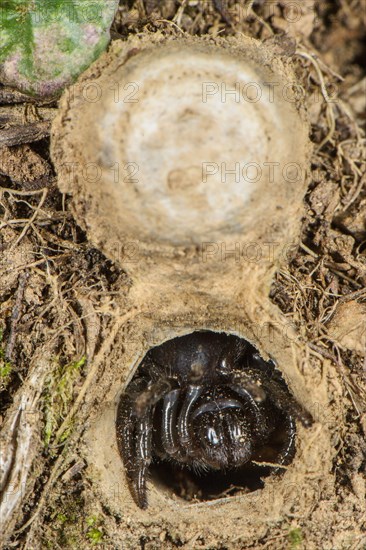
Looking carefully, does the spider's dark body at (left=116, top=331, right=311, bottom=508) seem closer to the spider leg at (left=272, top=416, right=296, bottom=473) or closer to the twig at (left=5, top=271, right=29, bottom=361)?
the spider leg at (left=272, top=416, right=296, bottom=473)

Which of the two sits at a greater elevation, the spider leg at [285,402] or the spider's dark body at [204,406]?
the spider leg at [285,402]

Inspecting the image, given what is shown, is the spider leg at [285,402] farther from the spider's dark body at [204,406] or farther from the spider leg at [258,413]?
the spider leg at [258,413]

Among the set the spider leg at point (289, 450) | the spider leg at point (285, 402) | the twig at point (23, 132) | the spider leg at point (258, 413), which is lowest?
the spider leg at point (258, 413)

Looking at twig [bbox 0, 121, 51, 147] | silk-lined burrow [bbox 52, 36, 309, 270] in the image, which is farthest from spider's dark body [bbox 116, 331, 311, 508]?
twig [bbox 0, 121, 51, 147]

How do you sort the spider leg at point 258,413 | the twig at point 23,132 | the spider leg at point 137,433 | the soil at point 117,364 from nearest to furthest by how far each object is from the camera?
the soil at point 117,364, the twig at point 23,132, the spider leg at point 137,433, the spider leg at point 258,413

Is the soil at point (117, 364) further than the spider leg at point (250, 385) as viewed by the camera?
No

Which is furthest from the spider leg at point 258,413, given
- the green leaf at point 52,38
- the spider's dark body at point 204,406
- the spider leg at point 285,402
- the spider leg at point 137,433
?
the green leaf at point 52,38

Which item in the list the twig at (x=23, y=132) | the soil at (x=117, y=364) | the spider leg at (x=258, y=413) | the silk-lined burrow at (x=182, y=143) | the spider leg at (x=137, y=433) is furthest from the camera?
the spider leg at (x=258, y=413)
